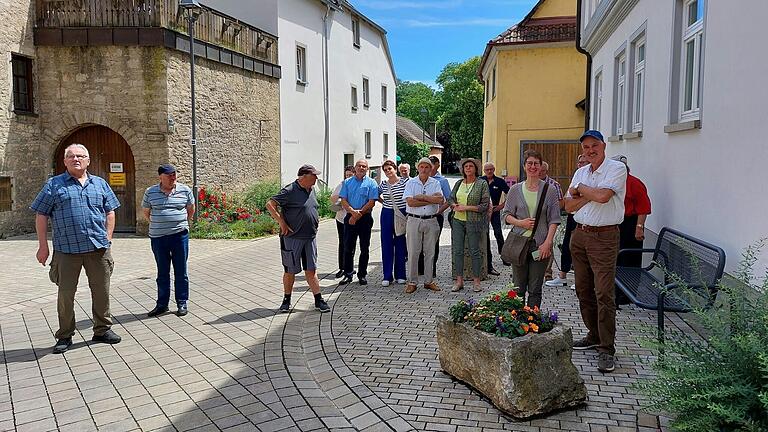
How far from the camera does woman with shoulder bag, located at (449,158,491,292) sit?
8031 millimetres

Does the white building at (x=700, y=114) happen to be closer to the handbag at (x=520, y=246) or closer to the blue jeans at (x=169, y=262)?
the handbag at (x=520, y=246)

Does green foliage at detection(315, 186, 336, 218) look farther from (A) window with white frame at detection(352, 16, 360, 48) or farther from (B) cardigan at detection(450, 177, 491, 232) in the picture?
(B) cardigan at detection(450, 177, 491, 232)

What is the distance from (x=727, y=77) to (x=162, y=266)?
20.4ft

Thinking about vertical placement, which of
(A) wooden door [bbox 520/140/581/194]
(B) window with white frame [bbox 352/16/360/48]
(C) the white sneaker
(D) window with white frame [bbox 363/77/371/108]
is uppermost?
(B) window with white frame [bbox 352/16/360/48]

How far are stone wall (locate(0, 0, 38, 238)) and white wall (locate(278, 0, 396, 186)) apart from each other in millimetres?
7631

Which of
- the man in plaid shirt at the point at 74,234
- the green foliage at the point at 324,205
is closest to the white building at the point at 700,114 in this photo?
the man in plaid shirt at the point at 74,234

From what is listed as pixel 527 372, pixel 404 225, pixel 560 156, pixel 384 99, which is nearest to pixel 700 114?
pixel 527 372

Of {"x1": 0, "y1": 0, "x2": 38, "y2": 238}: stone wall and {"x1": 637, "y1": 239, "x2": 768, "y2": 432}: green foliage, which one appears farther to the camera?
{"x1": 0, "y1": 0, "x2": 38, "y2": 238}: stone wall

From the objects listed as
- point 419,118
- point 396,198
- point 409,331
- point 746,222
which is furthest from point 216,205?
point 419,118

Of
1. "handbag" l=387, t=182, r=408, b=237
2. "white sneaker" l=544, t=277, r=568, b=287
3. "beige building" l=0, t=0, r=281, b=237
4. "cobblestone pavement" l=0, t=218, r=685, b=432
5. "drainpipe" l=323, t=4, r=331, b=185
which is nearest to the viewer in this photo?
"cobblestone pavement" l=0, t=218, r=685, b=432

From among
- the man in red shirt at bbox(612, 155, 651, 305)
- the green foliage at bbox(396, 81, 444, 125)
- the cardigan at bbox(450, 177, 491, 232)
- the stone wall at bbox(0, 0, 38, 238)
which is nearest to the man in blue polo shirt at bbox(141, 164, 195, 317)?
the cardigan at bbox(450, 177, 491, 232)

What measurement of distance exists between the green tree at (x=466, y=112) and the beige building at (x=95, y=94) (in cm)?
4259

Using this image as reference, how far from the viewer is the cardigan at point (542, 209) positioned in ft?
19.8

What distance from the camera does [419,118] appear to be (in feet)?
282
